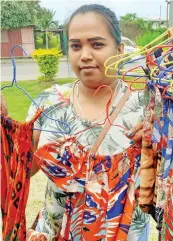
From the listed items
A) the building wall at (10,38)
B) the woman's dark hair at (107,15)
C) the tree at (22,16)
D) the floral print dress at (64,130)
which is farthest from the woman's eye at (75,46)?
the building wall at (10,38)

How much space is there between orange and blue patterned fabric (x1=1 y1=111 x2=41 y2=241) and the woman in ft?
0.25

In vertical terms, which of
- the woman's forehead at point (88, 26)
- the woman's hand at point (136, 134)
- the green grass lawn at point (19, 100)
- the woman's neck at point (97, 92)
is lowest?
the green grass lawn at point (19, 100)

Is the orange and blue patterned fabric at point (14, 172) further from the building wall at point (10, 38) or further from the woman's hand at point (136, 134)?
the building wall at point (10, 38)

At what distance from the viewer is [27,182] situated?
4.82 feet

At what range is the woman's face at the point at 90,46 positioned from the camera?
4.42 ft

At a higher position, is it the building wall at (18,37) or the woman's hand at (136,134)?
the building wall at (18,37)

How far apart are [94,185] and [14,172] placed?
320 millimetres

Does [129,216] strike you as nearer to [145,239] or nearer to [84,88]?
[145,239]

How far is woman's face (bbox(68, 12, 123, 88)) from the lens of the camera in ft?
4.42

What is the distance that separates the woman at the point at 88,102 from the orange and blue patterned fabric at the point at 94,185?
0.17ft

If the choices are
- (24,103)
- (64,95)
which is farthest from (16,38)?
(64,95)

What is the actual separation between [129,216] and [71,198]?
227mm

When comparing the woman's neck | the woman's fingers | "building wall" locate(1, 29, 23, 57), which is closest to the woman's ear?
the woman's neck

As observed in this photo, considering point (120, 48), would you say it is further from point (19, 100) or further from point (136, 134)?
point (19, 100)
